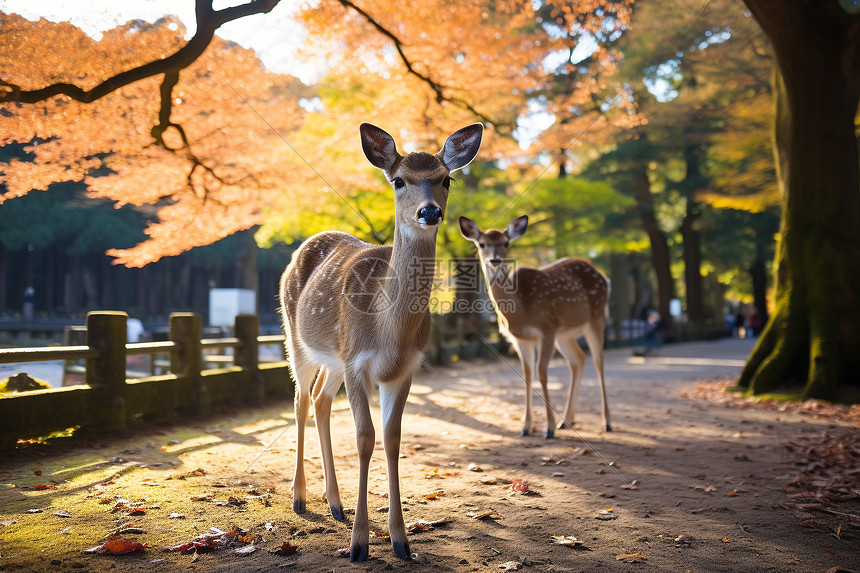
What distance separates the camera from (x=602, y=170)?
24.7 m

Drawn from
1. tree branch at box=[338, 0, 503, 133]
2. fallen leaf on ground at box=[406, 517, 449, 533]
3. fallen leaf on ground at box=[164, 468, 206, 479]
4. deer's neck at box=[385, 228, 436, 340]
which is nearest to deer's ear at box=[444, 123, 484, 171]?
deer's neck at box=[385, 228, 436, 340]

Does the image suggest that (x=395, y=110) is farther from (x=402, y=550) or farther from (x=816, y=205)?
(x=402, y=550)

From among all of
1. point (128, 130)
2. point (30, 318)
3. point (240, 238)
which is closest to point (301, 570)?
point (128, 130)

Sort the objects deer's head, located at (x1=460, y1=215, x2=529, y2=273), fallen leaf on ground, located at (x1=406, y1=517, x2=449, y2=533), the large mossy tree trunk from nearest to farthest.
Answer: fallen leaf on ground, located at (x1=406, y1=517, x2=449, y2=533) → deer's head, located at (x1=460, y1=215, x2=529, y2=273) → the large mossy tree trunk

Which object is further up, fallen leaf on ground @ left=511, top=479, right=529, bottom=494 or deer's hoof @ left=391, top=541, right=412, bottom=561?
deer's hoof @ left=391, top=541, right=412, bottom=561

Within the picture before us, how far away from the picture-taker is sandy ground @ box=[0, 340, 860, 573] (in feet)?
11.1

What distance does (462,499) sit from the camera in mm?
4516

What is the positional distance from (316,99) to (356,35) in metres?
5.03

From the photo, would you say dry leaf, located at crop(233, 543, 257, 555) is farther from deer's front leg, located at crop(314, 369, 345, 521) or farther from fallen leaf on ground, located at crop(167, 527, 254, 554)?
deer's front leg, located at crop(314, 369, 345, 521)

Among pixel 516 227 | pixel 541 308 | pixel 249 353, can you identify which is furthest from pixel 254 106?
pixel 541 308

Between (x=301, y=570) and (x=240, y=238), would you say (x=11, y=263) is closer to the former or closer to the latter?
(x=240, y=238)

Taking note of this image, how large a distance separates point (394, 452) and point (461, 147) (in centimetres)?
192

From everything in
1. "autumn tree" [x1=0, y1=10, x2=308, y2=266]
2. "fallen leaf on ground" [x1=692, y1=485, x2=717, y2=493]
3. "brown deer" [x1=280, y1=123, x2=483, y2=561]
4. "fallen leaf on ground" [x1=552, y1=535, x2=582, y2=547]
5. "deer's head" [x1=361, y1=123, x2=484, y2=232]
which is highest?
"autumn tree" [x1=0, y1=10, x2=308, y2=266]

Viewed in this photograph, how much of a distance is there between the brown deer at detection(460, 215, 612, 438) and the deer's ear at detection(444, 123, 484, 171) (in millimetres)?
3039
